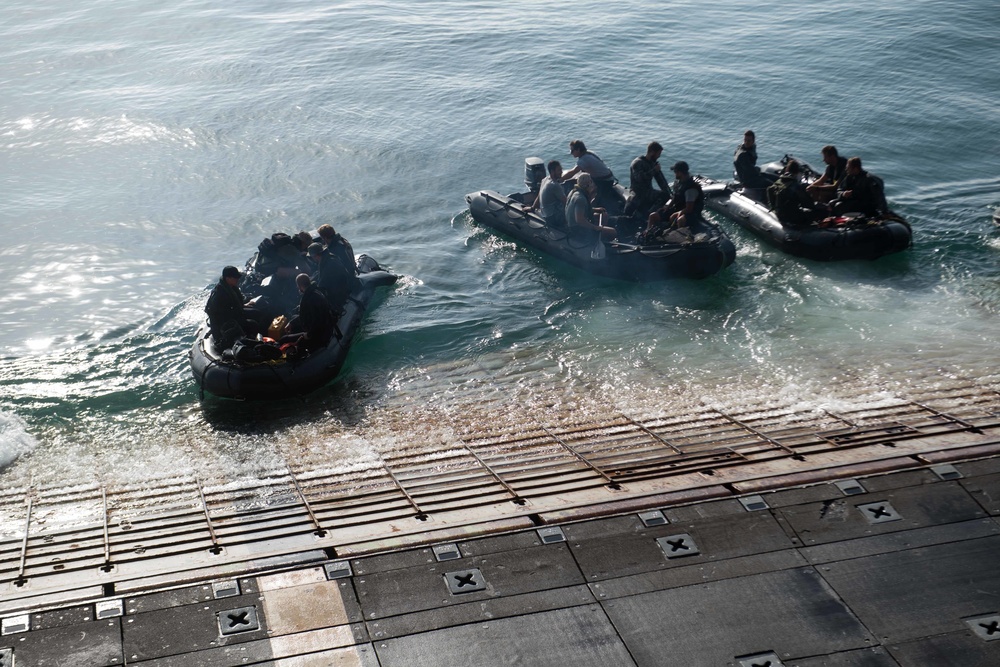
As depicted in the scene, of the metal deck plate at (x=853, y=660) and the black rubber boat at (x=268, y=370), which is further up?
the metal deck plate at (x=853, y=660)

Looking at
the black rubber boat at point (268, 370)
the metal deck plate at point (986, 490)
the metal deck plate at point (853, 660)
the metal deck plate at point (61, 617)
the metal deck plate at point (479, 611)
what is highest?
the metal deck plate at point (986, 490)

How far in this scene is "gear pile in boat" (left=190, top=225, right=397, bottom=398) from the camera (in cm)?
1304

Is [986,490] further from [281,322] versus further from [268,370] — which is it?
[281,322]

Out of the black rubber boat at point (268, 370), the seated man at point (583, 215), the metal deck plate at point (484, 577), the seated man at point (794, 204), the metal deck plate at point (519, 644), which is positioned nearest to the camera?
the metal deck plate at point (519, 644)

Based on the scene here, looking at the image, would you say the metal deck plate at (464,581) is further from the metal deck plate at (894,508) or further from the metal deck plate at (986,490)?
the metal deck plate at (986,490)

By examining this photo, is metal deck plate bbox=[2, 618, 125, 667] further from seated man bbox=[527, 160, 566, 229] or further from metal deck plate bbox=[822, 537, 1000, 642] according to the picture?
seated man bbox=[527, 160, 566, 229]

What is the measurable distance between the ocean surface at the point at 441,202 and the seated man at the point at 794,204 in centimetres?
76

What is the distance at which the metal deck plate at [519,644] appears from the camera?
7531mm

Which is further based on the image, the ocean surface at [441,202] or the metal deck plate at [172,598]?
the ocean surface at [441,202]

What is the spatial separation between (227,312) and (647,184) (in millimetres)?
8048

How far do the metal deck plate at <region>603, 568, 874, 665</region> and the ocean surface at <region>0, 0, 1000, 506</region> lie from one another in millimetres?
4673

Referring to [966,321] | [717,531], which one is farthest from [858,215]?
[717,531]

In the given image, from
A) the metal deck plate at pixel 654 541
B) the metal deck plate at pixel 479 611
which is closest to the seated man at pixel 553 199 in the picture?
the metal deck plate at pixel 654 541

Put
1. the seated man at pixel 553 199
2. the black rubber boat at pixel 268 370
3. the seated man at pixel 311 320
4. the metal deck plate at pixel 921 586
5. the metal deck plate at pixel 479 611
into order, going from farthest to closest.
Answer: the seated man at pixel 553 199
the seated man at pixel 311 320
the black rubber boat at pixel 268 370
the metal deck plate at pixel 921 586
the metal deck plate at pixel 479 611
